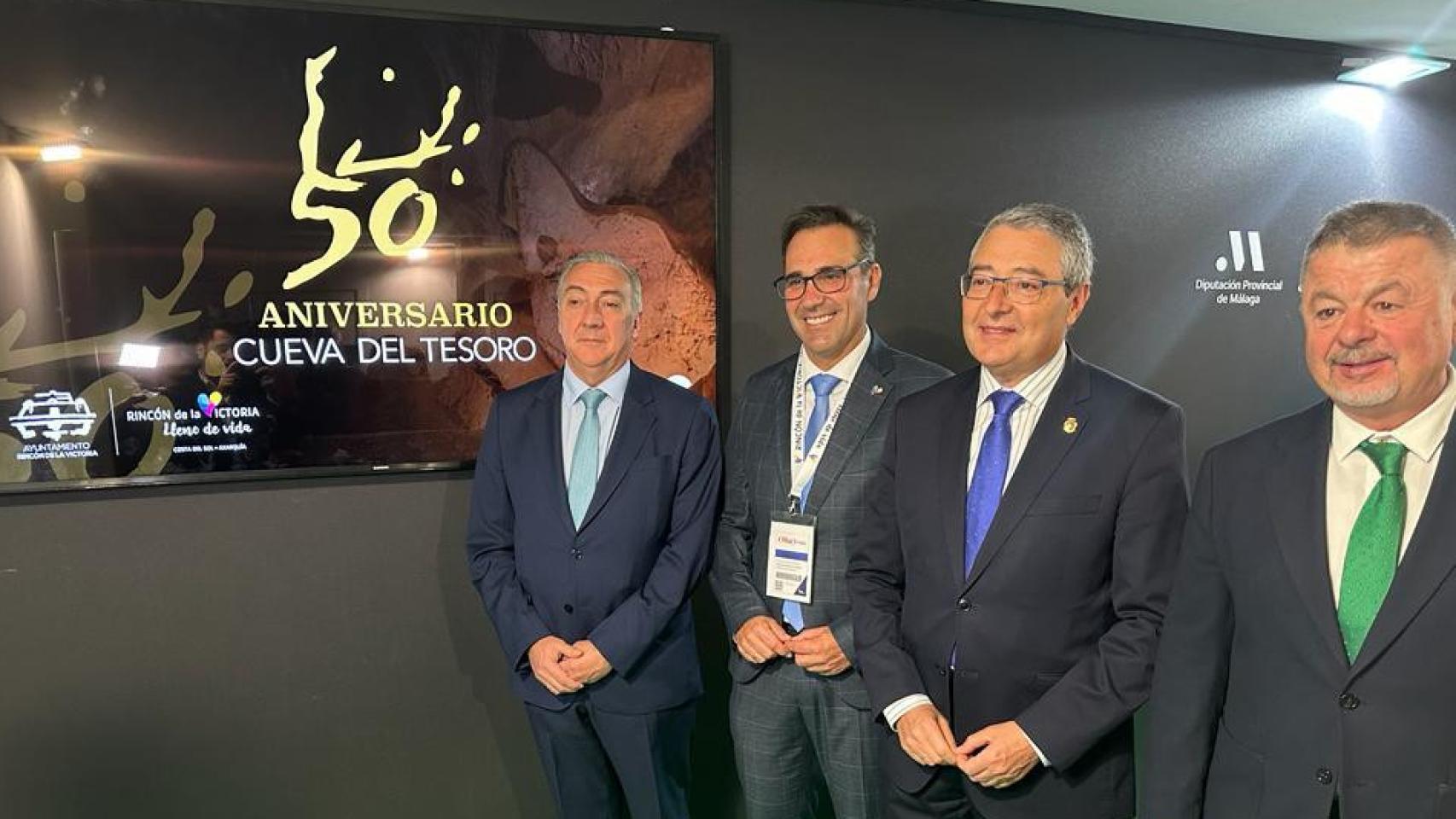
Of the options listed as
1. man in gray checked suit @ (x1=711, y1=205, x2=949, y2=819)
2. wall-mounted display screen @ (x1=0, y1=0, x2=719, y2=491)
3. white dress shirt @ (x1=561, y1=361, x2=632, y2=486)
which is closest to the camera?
man in gray checked suit @ (x1=711, y1=205, x2=949, y2=819)

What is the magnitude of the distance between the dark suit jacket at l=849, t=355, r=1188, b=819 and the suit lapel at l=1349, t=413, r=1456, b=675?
0.41 m

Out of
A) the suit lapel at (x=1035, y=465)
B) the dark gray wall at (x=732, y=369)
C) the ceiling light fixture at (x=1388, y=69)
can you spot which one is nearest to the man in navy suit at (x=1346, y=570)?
the suit lapel at (x=1035, y=465)

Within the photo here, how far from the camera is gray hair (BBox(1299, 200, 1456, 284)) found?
1238mm

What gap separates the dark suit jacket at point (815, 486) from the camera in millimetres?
1949

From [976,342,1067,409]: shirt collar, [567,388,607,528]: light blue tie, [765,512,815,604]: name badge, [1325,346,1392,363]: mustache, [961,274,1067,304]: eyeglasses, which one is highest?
[961,274,1067,304]: eyeglasses

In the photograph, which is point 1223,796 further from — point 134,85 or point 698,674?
point 134,85

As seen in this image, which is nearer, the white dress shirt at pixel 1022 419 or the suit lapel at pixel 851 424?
the white dress shirt at pixel 1022 419

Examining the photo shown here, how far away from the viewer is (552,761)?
2.13m

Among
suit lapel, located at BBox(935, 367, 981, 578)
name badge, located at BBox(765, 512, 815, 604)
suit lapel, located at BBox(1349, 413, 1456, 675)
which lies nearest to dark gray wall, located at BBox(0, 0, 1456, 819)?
name badge, located at BBox(765, 512, 815, 604)

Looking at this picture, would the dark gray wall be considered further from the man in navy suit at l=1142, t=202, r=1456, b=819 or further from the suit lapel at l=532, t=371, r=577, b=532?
the man in navy suit at l=1142, t=202, r=1456, b=819

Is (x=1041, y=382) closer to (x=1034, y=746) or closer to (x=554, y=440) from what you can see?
(x=1034, y=746)

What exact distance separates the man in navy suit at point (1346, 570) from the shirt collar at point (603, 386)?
1.32 m

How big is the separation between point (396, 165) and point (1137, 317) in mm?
2603

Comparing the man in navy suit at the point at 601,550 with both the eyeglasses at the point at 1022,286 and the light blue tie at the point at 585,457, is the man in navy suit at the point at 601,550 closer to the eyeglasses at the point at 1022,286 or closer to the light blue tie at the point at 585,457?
the light blue tie at the point at 585,457
